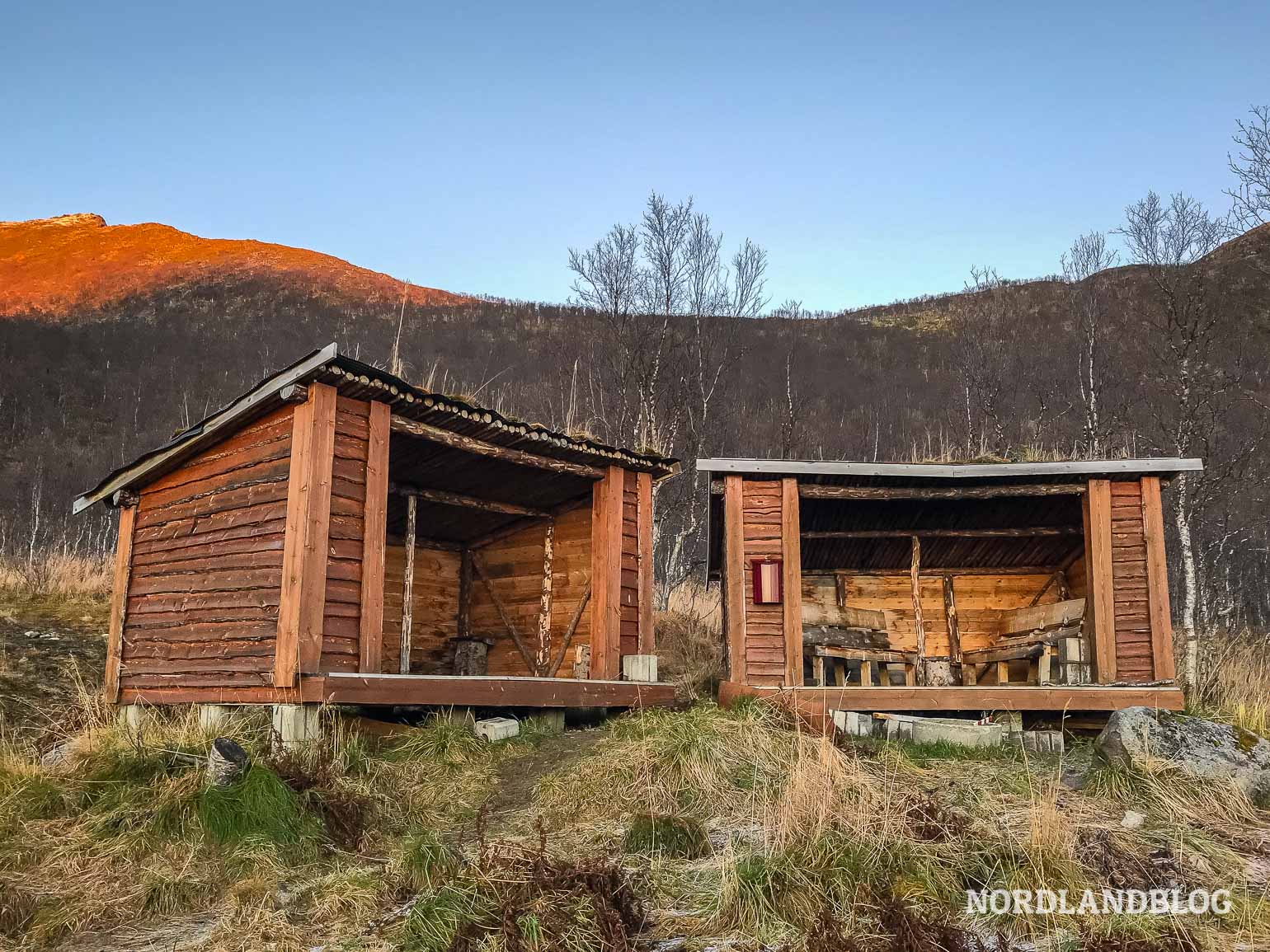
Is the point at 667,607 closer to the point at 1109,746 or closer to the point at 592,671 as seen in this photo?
the point at 592,671

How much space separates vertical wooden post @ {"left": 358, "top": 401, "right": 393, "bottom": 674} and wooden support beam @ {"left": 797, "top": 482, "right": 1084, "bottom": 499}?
5436 mm

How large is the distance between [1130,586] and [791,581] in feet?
13.9

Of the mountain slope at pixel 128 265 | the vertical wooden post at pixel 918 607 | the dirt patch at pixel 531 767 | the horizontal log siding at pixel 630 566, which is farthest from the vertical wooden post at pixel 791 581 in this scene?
the mountain slope at pixel 128 265

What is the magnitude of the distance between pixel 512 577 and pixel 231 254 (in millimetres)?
64654

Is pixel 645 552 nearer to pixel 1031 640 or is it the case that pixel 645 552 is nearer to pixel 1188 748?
pixel 1031 640

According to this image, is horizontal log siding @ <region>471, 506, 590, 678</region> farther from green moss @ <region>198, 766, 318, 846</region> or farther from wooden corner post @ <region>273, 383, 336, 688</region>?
green moss @ <region>198, 766, 318, 846</region>

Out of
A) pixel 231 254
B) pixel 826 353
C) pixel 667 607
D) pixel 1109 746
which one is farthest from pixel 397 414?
pixel 231 254

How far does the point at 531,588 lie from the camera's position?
14.4 meters

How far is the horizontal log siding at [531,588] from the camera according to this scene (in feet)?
45.0

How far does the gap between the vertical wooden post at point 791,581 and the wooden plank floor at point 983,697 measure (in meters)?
0.58

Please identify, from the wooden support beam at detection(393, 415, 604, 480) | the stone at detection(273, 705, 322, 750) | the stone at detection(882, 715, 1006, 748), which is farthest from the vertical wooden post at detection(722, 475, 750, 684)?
the stone at detection(273, 705, 322, 750)

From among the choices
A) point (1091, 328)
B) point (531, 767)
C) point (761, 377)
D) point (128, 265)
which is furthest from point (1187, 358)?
point (128, 265)

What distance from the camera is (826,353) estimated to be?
201 ft

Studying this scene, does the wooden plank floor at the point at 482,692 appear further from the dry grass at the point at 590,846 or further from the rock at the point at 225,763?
the rock at the point at 225,763
